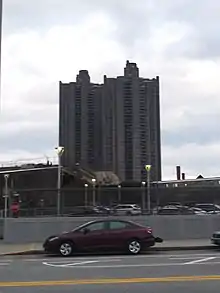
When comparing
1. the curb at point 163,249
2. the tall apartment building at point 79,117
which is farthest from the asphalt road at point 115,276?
the tall apartment building at point 79,117

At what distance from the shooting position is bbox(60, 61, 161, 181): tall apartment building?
7562 cm

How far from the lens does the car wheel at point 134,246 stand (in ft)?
67.2

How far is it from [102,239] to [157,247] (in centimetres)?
280

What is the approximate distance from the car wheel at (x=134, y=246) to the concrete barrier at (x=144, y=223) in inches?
236

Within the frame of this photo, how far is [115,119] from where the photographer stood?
80375 millimetres

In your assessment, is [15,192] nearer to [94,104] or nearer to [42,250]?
[42,250]

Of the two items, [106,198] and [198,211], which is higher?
[106,198]

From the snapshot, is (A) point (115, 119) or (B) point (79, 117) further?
(A) point (115, 119)

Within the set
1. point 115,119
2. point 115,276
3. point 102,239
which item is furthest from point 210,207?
point 115,119

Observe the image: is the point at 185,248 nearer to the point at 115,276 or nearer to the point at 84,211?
the point at 84,211

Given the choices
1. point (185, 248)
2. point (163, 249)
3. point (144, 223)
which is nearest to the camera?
point (163, 249)

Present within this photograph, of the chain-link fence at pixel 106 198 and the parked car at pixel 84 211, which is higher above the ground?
the chain-link fence at pixel 106 198

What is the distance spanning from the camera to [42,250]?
71.3 feet

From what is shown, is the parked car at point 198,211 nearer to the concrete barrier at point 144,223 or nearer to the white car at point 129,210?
the concrete barrier at point 144,223
